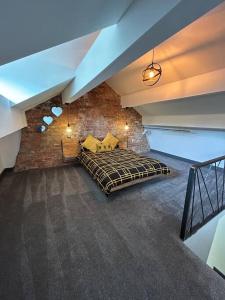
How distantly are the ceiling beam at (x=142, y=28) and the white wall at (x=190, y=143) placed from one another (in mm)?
3575

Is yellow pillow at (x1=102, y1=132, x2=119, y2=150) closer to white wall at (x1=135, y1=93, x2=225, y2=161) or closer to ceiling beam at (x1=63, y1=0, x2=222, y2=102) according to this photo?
white wall at (x1=135, y1=93, x2=225, y2=161)

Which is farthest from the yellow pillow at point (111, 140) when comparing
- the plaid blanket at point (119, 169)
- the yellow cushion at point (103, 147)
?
the plaid blanket at point (119, 169)

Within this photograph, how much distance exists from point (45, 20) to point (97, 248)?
6.90 feet

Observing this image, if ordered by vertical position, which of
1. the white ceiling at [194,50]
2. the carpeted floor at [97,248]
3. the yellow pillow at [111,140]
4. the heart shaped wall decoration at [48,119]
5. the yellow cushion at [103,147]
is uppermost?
the white ceiling at [194,50]

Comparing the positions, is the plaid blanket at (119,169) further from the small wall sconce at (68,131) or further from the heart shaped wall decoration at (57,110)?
the heart shaped wall decoration at (57,110)

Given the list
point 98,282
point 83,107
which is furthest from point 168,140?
point 98,282

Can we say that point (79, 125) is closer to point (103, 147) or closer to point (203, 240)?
point (103, 147)

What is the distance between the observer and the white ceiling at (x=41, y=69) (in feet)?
4.51

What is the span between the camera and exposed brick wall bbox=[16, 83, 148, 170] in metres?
4.11

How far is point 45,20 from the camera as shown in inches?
25.0

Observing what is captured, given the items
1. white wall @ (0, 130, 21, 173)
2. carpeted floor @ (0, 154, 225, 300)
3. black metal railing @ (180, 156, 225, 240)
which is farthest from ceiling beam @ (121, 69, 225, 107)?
white wall @ (0, 130, 21, 173)

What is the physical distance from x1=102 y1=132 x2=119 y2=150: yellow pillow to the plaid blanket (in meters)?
1.03

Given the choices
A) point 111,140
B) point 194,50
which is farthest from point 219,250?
point 111,140

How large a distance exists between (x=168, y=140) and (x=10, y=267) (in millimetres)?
5015
